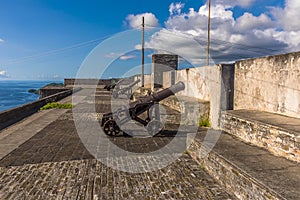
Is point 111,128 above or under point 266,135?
under

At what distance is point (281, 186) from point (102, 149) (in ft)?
11.7

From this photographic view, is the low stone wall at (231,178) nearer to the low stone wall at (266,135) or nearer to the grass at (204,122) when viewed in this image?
the low stone wall at (266,135)

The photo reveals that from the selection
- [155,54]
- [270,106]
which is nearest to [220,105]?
[270,106]

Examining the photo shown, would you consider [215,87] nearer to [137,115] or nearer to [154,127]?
[154,127]

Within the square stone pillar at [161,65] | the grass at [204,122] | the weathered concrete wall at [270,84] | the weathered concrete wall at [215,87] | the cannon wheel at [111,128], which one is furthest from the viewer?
the square stone pillar at [161,65]

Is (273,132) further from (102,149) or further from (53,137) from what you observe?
(53,137)

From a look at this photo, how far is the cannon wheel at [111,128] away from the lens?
19.3 ft

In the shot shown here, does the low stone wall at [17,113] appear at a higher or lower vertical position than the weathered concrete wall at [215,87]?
lower

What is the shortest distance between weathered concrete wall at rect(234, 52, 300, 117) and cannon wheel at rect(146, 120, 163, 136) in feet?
6.72

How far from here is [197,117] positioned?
6316 millimetres

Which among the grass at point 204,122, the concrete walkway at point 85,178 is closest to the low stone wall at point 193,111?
the grass at point 204,122

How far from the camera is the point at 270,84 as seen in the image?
4152 mm

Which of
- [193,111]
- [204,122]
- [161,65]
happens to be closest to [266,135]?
[204,122]

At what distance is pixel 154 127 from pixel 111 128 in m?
1.20
